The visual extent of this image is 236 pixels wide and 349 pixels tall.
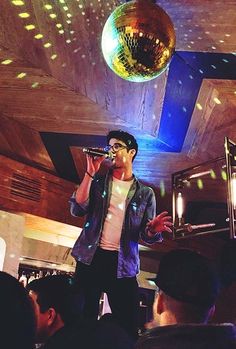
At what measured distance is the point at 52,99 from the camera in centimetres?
422

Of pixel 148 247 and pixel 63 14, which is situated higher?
pixel 63 14

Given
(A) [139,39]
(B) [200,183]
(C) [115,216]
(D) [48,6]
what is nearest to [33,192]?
(C) [115,216]

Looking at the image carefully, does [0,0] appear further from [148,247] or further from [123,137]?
[148,247]

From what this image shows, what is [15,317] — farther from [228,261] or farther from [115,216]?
[228,261]

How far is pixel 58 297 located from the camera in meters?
2.55

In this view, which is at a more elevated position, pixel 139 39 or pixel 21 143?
Result: pixel 21 143

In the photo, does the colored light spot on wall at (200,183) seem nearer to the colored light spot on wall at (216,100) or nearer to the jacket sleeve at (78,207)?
the colored light spot on wall at (216,100)

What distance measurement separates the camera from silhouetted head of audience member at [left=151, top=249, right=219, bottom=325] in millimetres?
1729

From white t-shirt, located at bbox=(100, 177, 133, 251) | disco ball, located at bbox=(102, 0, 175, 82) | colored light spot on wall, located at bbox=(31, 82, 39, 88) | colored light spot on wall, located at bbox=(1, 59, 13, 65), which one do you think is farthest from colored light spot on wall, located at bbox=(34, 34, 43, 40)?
white t-shirt, located at bbox=(100, 177, 133, 251)

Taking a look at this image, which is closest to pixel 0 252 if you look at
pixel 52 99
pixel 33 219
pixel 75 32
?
pixel 33 219

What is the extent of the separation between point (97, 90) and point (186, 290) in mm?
2582

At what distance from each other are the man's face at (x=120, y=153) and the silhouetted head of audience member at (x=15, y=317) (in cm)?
205

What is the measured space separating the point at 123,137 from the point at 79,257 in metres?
1.01

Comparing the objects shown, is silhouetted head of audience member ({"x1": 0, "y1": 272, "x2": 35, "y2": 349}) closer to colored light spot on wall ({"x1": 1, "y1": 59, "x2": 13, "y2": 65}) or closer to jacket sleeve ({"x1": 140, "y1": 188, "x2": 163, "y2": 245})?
jacket sleeve ({"x1": 140, "y1": 188, "x2": 163, "y2": 245})
